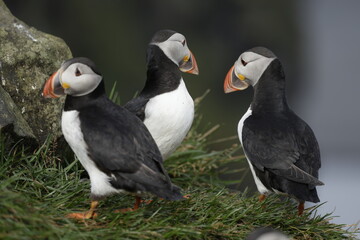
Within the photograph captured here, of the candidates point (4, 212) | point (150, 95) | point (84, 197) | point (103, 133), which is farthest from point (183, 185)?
point (4, 212)

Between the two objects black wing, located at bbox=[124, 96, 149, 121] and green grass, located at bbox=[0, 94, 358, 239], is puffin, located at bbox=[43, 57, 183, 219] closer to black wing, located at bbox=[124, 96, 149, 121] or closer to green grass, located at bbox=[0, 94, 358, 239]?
green grass, located at bbox=[0, 94, 358, 239]

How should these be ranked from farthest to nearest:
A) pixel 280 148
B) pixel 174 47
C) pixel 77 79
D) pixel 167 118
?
pixel 174 47
pixel 167 118
pixel 280 148
pixel 77 79

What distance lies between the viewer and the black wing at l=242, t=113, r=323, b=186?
5090 mm

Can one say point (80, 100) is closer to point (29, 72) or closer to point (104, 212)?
point (104, 212)

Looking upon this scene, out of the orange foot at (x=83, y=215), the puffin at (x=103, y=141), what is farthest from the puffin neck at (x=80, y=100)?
the orange foot at (x=83, y=215)

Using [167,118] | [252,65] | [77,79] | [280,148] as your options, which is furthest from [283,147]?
[77,79]

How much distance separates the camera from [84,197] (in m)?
5.03

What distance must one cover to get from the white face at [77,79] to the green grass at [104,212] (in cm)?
70

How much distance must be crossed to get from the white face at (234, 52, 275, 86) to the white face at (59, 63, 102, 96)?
1527 millimetres

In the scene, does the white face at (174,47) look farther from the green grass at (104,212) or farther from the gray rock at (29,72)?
the green grass at (104,212)

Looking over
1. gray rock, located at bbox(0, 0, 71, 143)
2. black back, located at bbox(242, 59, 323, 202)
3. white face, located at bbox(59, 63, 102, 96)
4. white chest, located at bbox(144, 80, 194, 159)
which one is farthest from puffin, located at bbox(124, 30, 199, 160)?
white face, located at bbox(59, 63, 102, 96)

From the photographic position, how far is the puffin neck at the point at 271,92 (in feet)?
18.4

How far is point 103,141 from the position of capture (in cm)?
452

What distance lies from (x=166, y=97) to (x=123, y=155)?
1.22 meters
